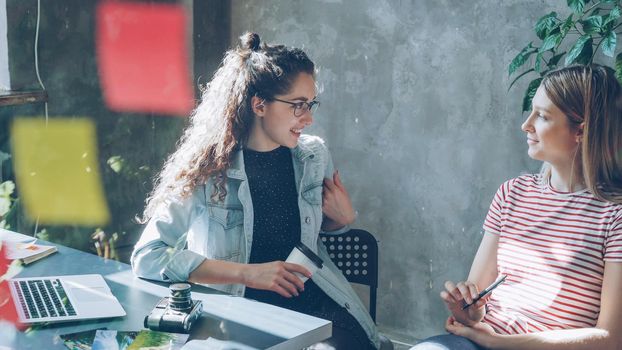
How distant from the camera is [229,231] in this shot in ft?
7.02

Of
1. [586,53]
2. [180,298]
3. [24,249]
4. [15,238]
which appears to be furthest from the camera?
[586,53]

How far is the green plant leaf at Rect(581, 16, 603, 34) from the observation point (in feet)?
7.48

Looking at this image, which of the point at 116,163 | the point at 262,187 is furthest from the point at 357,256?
the point at 116,163

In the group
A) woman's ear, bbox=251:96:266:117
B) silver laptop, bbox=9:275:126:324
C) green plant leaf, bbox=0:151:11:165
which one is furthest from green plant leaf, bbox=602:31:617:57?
green plant leaf, bbox=0:151:11:165

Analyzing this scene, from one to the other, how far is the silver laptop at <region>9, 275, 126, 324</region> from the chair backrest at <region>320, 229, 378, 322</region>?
807 millimetres

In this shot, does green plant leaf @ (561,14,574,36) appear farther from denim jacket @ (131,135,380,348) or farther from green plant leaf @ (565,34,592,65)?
denim jacket @ (131,135,380,348)

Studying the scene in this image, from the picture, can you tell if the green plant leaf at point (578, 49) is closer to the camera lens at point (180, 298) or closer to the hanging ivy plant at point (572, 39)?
the hanging ivy plant at point (572, 39)

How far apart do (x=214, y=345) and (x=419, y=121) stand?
1843mm

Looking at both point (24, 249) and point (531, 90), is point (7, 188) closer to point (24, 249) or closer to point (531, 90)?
point (24, 249)

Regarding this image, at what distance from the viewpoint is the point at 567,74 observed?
75.7 inches

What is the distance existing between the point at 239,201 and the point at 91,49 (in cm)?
166

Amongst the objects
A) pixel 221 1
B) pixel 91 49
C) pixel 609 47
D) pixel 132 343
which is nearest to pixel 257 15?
pixel 221 1

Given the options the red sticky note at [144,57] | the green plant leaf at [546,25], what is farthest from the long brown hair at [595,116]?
the red sticky note at [144,57]

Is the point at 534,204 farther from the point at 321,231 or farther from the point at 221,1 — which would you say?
the point at 221,1
